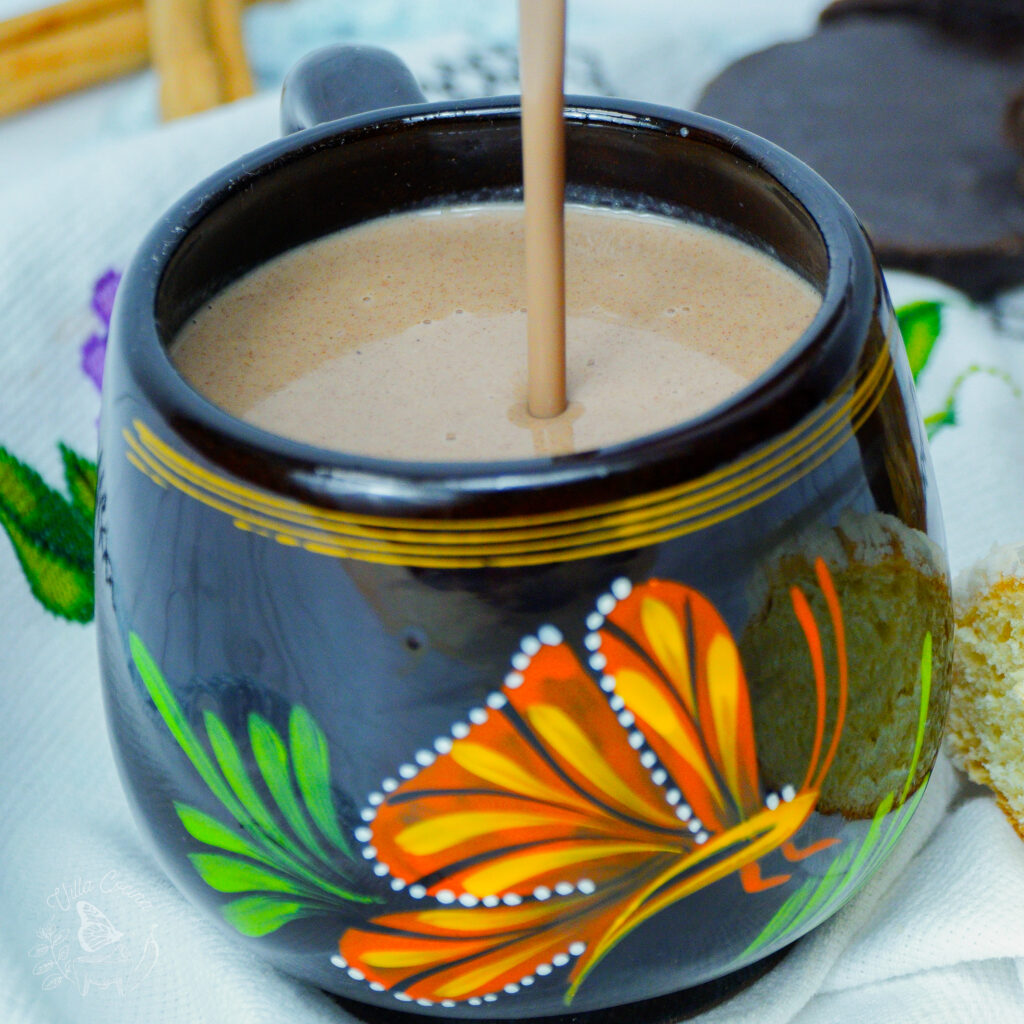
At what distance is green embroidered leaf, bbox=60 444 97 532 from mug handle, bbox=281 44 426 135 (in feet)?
0.63

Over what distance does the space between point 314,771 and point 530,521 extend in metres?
0.10

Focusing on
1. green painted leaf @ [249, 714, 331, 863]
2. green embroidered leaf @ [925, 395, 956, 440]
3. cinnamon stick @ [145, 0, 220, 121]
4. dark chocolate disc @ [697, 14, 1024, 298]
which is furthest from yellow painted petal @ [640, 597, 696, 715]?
cinnamon stick @ [145, 0, 220, 121]

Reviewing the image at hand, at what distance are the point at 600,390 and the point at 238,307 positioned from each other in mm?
134

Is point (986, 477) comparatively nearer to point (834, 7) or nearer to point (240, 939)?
point (240, 939)

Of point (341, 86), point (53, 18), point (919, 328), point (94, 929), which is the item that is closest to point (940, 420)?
point (919, 328)

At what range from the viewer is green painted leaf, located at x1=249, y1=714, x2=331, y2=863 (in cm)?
38

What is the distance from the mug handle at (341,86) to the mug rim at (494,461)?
0.07m

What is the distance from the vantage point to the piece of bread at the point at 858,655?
1.23 ft

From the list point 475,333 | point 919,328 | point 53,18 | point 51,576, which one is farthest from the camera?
point 53,18

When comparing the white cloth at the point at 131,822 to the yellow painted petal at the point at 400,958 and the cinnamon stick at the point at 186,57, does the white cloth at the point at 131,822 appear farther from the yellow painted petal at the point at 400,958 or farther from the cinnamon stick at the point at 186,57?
the cinnamon stick at the point at 186,57

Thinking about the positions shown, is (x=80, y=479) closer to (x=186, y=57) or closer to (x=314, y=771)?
(x=314, y=771)

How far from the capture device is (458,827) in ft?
1.25

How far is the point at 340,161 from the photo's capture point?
51 cm

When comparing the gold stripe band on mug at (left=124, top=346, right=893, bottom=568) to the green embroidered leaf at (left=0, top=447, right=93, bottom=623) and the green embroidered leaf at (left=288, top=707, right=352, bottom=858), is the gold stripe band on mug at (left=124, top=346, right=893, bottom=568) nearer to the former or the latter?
the green embroidered leaf at (left=288, top=707, right=352, bottom=858)
